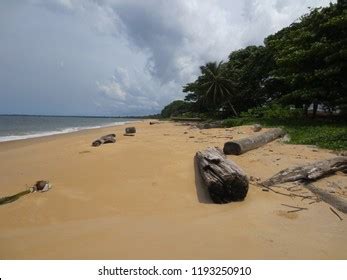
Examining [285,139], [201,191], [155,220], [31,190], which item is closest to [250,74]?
[285,139]

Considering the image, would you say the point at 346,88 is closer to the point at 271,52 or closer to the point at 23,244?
the point at 271,52

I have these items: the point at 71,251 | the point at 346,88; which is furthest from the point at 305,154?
the point at 346,88

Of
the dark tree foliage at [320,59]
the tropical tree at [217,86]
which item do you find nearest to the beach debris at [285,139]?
the dark tree foliage at [320,59]

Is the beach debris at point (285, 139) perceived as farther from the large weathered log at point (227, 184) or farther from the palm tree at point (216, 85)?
the palm tree at point (216, 85)

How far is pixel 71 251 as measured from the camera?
3.91 m

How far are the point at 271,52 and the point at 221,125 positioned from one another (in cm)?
1108

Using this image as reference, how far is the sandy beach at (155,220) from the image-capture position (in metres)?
3.89

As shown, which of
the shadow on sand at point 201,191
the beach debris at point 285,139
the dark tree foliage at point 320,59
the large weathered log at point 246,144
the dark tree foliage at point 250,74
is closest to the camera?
the shadow on sand at point 201,191

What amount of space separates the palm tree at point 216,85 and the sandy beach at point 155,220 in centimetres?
3140

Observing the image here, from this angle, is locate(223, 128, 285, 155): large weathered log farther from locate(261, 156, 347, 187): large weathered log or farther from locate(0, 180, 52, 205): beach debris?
locate(0, 180, 52, 205): beach debris

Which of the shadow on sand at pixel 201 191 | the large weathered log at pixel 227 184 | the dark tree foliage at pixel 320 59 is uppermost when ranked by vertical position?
the dark tree foliage at pixel 320 59

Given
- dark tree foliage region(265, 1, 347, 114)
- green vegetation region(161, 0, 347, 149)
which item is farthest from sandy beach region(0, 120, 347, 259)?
dark tree foliage region(265, 1, 347, 114)

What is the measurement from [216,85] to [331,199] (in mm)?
34929

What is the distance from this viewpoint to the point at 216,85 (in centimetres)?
3928
